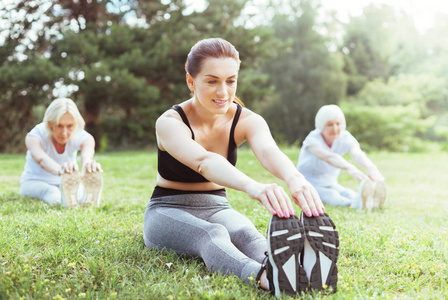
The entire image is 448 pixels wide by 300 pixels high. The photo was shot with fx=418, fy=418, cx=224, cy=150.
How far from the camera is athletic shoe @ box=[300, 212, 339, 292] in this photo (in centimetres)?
199

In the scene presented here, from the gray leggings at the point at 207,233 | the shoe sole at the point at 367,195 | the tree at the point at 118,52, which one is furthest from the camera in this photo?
the tree at the point at 118,52

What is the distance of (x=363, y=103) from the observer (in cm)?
2339

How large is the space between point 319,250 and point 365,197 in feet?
9.89

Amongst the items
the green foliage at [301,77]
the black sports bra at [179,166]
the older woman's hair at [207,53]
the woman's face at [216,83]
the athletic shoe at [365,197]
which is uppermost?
the green foliage at [301,77]

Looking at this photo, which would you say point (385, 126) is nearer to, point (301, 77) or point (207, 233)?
point (301, 77)

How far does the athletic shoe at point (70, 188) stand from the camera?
4.11m

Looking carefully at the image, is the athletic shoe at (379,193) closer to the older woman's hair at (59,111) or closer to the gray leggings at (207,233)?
the gray leggings at (207,233)

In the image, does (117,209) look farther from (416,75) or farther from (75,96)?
(416,75)

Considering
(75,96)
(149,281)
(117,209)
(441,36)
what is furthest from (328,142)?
(441,36)

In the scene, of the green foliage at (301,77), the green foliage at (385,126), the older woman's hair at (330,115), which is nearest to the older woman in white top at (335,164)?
the older woman's hair at (330,115)

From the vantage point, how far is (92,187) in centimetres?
427

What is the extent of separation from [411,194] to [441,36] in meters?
26.8

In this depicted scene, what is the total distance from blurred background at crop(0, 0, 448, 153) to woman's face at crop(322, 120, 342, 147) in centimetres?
1062

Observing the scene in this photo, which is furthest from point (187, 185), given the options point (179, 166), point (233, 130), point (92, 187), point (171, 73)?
point (171, 73)
